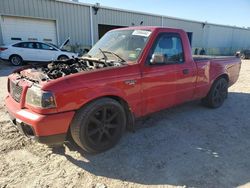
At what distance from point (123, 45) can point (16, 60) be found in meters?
11.5

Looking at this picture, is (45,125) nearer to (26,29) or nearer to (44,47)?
(44,47)

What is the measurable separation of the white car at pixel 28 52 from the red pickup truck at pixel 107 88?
10252mm

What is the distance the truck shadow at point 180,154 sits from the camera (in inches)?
110

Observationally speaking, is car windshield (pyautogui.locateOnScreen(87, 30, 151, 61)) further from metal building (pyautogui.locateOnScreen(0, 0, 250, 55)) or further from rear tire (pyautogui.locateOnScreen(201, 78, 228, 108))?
metal building (pyautogui.locateOnScreen(0, 0, 250, 55))

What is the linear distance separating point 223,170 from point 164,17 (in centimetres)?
2242

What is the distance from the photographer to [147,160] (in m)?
3.14

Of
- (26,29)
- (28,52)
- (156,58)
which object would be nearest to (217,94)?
(156,58)

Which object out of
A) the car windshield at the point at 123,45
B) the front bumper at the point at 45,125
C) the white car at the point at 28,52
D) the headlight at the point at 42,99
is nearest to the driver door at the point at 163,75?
the car windshield at the point at 123,45

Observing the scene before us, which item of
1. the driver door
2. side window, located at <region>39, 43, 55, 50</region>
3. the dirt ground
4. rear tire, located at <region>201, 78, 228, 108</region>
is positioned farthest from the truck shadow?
side window, located at <region>39, 43, 55, 50</region>

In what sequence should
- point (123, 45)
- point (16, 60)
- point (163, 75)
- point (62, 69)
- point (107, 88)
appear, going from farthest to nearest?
point (16, 60), point (123, 45), point (163, 75), point (62, 69), point (107, 88)

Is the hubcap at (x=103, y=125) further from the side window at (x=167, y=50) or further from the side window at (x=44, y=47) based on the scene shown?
the side window at (x=44, y=47)

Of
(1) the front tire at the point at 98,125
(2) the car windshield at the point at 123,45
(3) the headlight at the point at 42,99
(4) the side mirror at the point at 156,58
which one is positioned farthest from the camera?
(2) the car windshield at the point at 123,45

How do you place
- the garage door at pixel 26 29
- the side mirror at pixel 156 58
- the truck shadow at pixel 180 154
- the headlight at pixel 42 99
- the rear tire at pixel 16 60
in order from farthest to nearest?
the garage door at pixel 26 29 < the rear tire at pixel 16 60 < the side mirror at pixel 156 58 < the truck shadow at pixel 180 154 < the headlight at pixel 42 99

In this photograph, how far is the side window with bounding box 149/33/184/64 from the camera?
3633 millimetres
